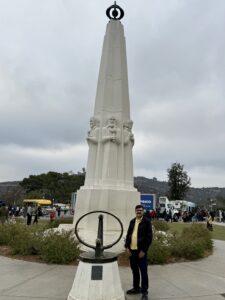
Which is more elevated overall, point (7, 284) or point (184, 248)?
point (184, 248)

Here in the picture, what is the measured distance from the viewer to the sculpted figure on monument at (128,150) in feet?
37.3

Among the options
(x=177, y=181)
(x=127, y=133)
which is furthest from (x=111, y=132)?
(x=177, y=181)

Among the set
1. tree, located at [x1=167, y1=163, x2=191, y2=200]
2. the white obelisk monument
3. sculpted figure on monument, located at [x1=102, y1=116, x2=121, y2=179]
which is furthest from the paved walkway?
tree, located at [x1=167, y1=163, x2=191, y2=200]

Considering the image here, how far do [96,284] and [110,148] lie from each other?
21.3 ft

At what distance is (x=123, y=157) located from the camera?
444 inches

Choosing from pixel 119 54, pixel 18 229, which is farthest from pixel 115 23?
pixel 18 229

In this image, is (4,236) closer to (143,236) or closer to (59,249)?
(59,249)

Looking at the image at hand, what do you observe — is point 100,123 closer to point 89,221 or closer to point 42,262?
point 89,221

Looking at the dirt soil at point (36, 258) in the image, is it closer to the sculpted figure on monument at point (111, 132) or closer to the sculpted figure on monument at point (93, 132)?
the sculpted figure on monument at point (111, 132)

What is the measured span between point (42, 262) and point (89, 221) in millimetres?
2449

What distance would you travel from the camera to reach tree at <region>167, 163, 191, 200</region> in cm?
5831

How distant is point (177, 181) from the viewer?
58.8 meters

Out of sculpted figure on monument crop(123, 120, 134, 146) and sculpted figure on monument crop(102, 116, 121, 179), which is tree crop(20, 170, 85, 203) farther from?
sculpted figure on monument crop(102, 116, 121, 179)

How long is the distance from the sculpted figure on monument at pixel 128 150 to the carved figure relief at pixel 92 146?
A: 3.23 feet
